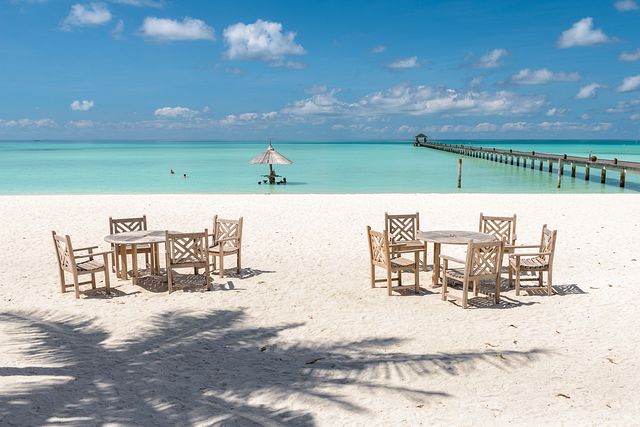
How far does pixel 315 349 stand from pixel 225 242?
14.3ft

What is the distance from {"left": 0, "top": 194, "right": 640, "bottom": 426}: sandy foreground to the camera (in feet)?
15.0

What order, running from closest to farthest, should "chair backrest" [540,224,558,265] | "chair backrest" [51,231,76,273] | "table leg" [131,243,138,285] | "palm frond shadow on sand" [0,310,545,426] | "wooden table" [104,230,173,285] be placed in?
"palm frond shadow on sand" [0,310,545,426], "chair backrest" [51,231,76,273], "chair backrest" [540,224,558,265], "wooden table" [104,230,173,285], "table leg" [131,243,138,285]

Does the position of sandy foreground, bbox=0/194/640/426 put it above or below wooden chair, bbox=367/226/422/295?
below

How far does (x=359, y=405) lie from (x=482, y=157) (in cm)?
7074

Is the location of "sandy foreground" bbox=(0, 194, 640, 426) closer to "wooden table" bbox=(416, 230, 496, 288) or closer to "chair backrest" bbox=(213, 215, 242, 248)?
"wooden table" bbox=(416, 230, 496, 288)

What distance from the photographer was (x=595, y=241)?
12055mm

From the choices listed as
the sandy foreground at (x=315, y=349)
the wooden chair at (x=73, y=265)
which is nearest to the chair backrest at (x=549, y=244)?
the sandy foreground at (x=315, y=349)

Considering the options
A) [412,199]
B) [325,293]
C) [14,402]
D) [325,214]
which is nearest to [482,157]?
[412,199]

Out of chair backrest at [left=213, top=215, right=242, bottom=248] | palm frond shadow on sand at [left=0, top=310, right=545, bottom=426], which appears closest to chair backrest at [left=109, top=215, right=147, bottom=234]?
chair backrest at [left=213, top=215, right=242, bottom=248]

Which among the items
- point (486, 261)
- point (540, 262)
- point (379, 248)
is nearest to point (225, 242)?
point (379, 248)

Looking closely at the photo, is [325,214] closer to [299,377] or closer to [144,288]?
[144,288]

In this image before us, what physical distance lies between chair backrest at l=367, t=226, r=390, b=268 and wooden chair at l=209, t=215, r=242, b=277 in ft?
8.06

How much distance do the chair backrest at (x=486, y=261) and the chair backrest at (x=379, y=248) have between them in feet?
3.93

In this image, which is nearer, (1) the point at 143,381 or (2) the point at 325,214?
(1) the point at 143,381
